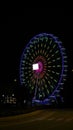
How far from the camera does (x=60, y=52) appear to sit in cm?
5675

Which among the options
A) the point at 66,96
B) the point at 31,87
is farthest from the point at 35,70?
the point at 66,96

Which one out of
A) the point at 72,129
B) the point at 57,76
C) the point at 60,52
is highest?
the point at 60,52

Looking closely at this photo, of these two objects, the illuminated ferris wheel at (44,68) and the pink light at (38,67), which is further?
the pink light at (38,67)

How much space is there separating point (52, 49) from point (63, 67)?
167 inches

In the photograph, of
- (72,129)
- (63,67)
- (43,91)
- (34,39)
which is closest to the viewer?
(72,129)

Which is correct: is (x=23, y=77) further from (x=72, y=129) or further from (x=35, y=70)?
(x=72, y=129)

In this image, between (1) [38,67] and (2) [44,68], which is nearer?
(1) [38,67]

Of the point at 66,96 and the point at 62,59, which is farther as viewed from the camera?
the point at 66,96

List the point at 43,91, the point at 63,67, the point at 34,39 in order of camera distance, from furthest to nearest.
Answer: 1. the point at 34,39
2. the point at 43,91
3. the point at 63,67

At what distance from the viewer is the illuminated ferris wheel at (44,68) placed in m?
56.8

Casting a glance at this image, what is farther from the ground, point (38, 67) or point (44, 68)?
point (38, 67)

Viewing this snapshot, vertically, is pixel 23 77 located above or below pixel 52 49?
below

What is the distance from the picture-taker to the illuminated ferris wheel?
56844mm

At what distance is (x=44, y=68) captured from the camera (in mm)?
60125
